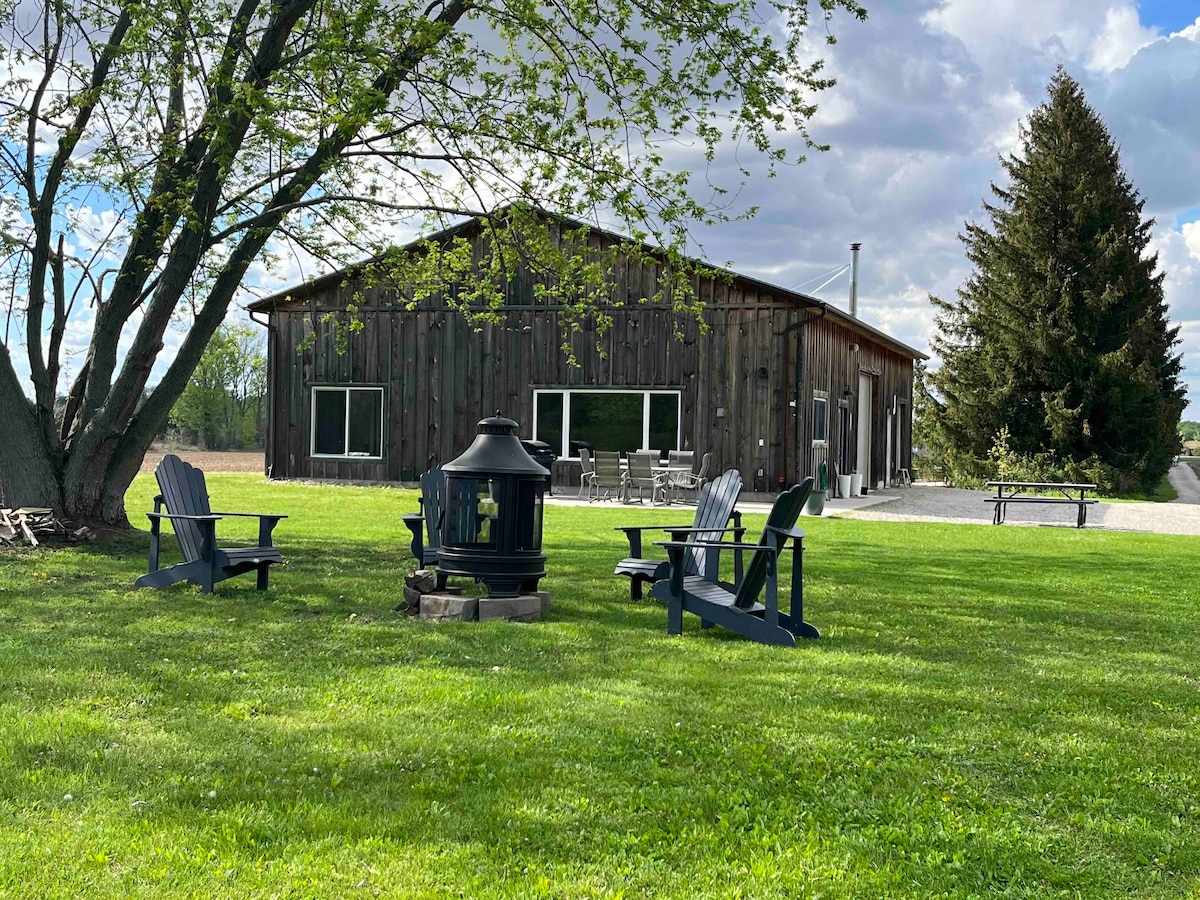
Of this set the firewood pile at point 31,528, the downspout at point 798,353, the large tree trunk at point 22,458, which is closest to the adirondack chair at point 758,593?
the firewood pile at point 31,528

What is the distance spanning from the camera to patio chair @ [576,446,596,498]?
63.1 ft

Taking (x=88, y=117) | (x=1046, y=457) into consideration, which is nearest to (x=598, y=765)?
(x=88, y=117)

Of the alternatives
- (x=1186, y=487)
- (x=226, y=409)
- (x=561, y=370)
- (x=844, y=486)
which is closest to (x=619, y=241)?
(x=561, y=370)

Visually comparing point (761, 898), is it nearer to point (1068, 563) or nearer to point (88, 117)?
point (1068, 563)

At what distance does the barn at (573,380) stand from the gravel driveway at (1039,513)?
72.9 inches

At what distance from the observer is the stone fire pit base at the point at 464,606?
265 inches

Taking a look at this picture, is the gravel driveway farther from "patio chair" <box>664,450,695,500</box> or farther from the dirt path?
the dirt path

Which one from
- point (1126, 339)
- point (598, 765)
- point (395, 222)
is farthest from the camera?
point (1126, 339)

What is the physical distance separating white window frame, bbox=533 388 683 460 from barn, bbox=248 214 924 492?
0.08 ft

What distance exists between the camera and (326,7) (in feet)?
34.2

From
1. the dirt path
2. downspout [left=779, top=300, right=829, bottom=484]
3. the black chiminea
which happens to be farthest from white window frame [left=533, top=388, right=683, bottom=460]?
the dirt path

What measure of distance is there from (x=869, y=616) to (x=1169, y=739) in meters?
2.95

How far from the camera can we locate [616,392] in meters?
20.2

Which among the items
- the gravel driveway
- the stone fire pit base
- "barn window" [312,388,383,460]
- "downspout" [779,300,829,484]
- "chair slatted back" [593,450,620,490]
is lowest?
the stone fire pit base
